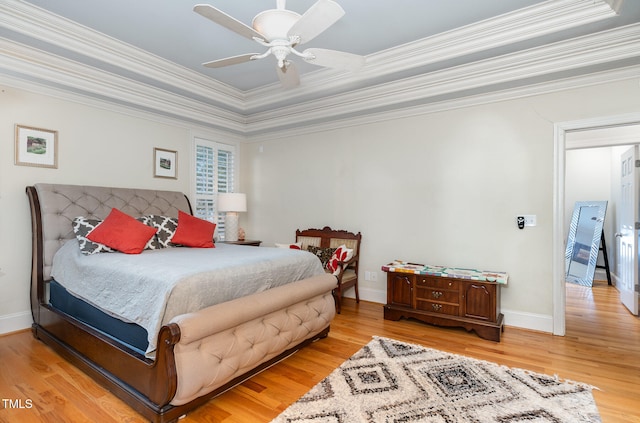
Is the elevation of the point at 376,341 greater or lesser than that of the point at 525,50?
lesser

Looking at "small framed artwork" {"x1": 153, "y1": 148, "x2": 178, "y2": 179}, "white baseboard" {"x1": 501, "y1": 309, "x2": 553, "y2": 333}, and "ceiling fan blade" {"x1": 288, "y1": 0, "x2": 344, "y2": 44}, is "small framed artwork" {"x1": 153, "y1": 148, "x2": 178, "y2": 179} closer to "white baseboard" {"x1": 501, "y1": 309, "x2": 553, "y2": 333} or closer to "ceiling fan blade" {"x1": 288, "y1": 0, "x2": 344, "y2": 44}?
"ceiling fan blade" {"x1": 288, "y1": 0, "x2": 344, "y2": 44}

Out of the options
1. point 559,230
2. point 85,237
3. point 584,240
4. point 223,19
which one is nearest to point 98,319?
point 85,237

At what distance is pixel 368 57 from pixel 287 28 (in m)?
1.55

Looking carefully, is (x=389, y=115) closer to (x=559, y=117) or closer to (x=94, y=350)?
(x=559, y=117)

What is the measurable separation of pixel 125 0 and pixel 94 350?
8.53ft

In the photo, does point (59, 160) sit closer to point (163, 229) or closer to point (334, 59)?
point (163, 229)

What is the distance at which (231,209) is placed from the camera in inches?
181

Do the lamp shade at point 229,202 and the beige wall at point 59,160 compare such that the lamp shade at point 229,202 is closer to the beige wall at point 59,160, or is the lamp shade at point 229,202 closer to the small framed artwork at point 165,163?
the small framed artwork at point 165,163

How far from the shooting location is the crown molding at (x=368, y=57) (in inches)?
99.3

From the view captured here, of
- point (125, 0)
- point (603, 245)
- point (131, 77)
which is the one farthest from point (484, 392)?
point (603, 245)

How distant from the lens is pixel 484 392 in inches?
83.0

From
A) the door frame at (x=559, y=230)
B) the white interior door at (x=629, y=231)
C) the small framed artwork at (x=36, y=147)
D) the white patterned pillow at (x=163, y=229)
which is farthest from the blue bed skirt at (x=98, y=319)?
the white interior door at (x=629, y=231)

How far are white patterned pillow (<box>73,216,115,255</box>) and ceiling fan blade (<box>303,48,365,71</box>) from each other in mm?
2329

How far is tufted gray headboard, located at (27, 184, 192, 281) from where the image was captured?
2.99m
